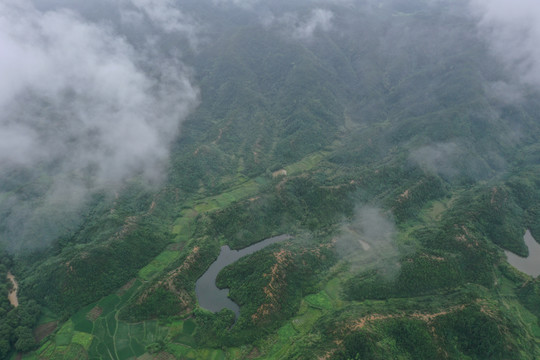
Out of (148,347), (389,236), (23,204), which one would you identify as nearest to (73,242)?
(23,204)

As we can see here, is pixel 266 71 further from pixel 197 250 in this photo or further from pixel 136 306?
pixel 136 306

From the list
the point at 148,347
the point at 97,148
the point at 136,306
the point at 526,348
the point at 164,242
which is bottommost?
the point at 526,348

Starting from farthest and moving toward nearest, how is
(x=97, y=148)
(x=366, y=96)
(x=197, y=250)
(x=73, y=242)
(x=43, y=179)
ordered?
(x=366, y=96), (x=97, y=148), (x=43, y=179), (x=73, y=242), (x=197, y=250)

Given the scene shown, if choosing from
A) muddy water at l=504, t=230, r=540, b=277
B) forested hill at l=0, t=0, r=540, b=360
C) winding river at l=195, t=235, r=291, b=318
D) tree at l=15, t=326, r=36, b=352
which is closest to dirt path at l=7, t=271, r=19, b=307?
forested hill at l=0, t=0, r=540, b=360

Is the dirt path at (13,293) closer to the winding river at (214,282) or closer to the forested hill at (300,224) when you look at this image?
the forested hill at (300,224)

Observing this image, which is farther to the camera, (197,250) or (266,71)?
(266,71)

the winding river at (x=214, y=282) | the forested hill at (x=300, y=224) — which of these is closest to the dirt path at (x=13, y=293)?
the forested hill at (x=300, y=224)
